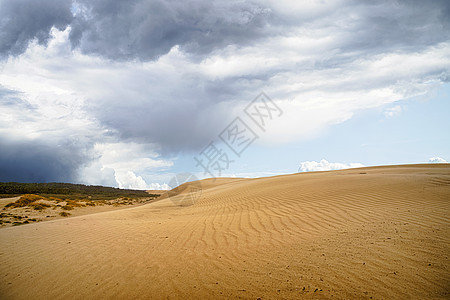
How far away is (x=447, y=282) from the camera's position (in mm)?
3350

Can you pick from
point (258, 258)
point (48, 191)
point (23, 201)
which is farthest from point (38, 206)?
point (48, 191)

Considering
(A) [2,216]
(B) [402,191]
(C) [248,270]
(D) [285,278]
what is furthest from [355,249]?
(A) [2,216]

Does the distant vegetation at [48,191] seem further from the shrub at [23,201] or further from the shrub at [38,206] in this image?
the shrub at [38,206]

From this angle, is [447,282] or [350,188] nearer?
[447,282]

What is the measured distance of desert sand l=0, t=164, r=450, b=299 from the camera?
3.67 meters

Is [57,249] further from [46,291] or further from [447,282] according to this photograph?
[447,282]

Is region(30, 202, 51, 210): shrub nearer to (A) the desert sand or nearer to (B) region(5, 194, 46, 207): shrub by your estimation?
(B) region(5, 194, 46, 207): shrub

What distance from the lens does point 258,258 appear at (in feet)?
15.9

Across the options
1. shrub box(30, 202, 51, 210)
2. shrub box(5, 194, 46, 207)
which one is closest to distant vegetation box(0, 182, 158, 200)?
shrub box(5, 194, 46, 207)

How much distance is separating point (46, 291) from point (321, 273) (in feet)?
15.7

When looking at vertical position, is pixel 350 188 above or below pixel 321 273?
above

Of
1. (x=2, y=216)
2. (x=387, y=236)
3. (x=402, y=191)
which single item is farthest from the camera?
(x=2, y=216)

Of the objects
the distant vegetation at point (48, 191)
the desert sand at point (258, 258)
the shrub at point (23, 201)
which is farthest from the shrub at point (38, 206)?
the distant vegetation at point (48, 191)

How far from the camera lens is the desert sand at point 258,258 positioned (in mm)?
3674
